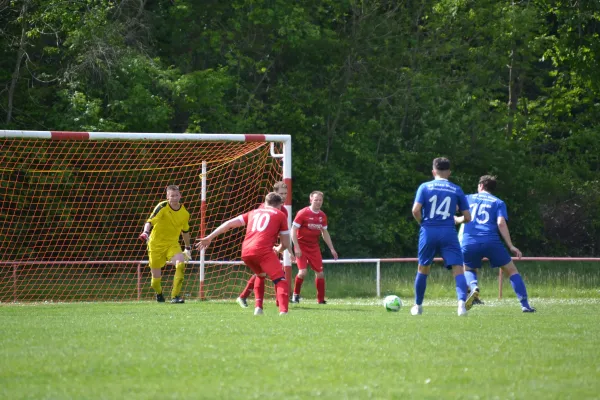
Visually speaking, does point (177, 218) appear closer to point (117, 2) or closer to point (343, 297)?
point (343, 297)

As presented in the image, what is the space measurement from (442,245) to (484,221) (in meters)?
1.64

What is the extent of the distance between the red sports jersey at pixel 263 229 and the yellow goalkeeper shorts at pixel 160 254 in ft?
14.1

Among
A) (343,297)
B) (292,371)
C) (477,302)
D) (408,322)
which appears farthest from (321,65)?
(292,371)

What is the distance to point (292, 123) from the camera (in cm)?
2991

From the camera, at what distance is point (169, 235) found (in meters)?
16.0

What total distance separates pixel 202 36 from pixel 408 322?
19.8 metres

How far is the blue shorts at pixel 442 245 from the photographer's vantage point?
38.7 feet

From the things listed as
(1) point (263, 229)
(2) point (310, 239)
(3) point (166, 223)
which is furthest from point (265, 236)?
(3) point (166, 223)

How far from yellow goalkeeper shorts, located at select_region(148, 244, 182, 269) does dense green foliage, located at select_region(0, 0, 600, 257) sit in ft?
28.9

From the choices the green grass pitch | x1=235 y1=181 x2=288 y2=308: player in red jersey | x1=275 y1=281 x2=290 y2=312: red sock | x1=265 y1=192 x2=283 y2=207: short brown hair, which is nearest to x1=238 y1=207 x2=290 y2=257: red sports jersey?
x1=265 y1=192 x2=283 y2=207: short brown hair

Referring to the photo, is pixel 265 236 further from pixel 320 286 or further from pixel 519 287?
pixel 320 286

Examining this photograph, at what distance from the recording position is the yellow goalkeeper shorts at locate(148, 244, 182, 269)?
16031 millimetres

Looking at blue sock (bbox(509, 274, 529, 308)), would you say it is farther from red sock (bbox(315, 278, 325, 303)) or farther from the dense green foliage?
the dense green foliage

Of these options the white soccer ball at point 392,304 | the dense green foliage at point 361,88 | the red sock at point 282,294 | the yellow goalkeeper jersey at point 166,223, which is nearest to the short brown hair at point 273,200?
the red sock at point 282,294
